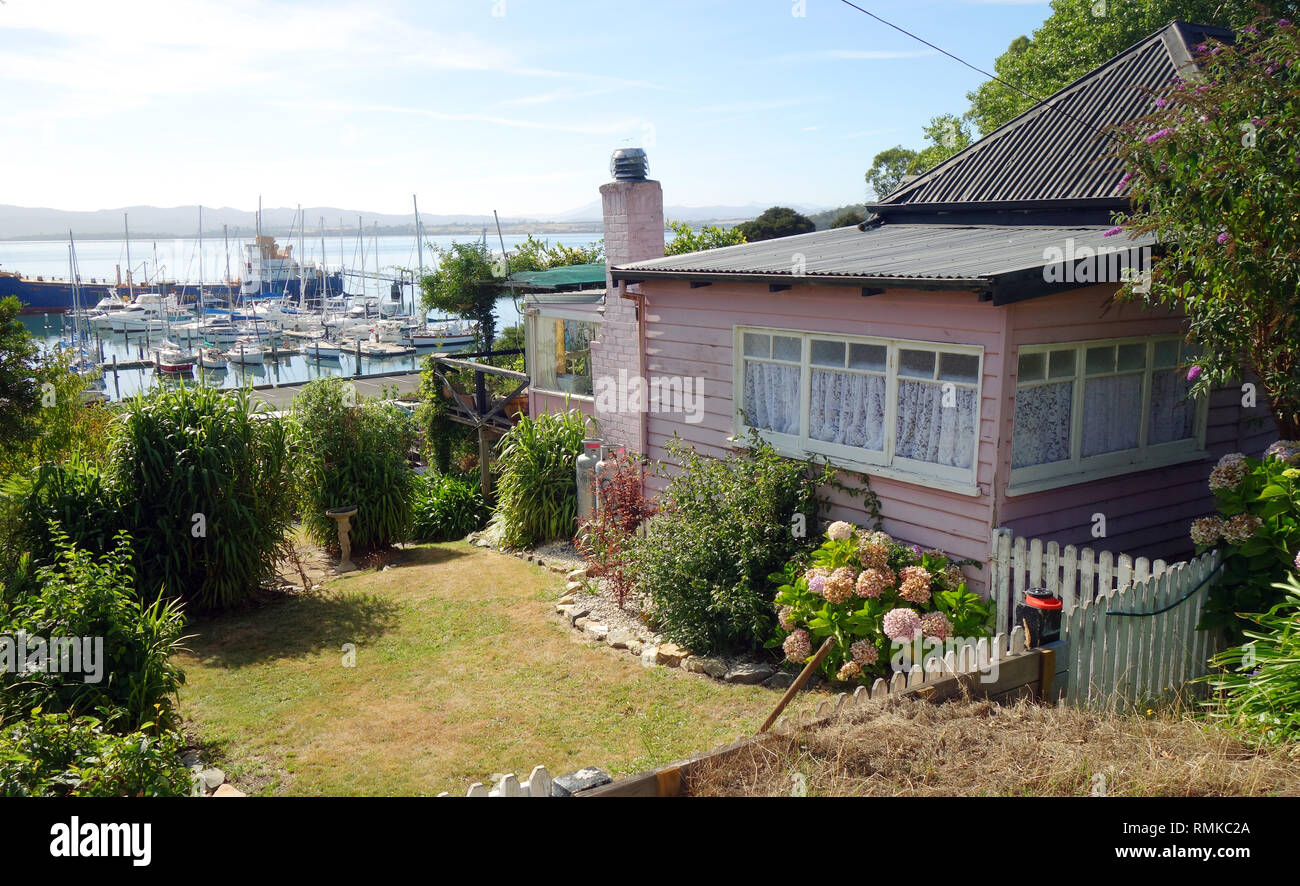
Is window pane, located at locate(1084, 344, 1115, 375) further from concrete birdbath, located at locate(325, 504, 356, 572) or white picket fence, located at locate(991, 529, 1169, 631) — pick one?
concrete birdbath, located at locate(325, 504, 356, 572)

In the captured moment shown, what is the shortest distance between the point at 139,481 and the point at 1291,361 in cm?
1182

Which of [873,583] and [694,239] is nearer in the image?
[873,583]

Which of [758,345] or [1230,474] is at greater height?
[758,345]

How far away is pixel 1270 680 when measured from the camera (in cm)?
581

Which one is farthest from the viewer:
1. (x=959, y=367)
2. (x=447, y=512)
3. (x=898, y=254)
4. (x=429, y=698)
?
(x=447, y=512)

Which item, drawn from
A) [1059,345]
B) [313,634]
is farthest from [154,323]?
[1059,345]

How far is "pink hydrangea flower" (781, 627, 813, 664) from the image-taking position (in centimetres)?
816

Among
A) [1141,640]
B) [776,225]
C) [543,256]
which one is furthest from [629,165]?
[776,225]

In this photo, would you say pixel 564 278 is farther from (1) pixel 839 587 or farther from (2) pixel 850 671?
(2) pixel 850 671

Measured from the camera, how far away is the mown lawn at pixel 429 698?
726 cm

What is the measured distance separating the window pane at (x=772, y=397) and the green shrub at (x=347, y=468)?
290 inches

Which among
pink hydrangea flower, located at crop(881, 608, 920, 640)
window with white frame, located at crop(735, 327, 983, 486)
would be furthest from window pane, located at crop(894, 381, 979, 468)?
pink hydrangea flower, located at crop(881, 608, 920, 640)

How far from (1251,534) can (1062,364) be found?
2.23 meters
